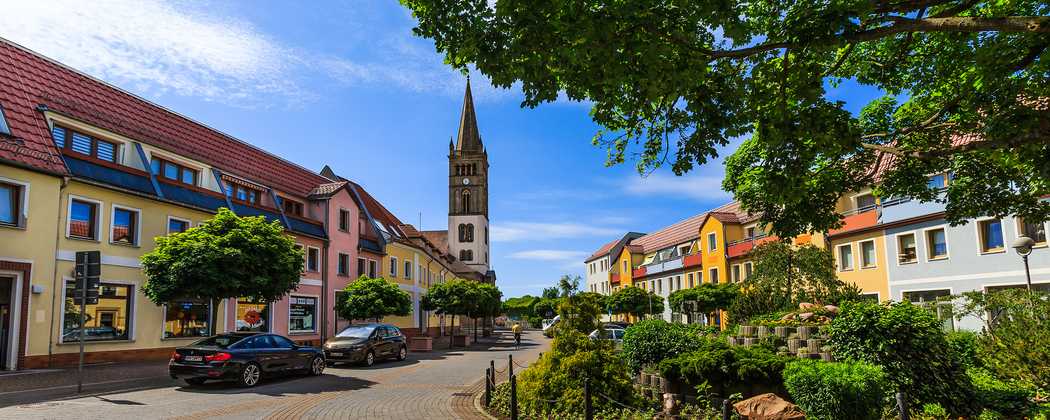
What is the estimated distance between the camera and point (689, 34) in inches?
290

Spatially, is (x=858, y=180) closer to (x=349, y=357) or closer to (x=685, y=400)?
(x=685, y=400)

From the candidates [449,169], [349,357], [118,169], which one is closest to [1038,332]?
[349,357]

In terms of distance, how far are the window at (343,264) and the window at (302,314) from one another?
2.94m

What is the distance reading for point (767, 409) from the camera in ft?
30.5

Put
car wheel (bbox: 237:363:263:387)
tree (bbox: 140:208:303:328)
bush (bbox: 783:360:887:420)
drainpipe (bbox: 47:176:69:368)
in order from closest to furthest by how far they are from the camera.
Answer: bush (bbox: 783:360:887:420)
car wheel (bbox: 237:363:263:387)
tree (bbox: 140:208:303:328)
drainpipe (bbox: 47:176:69:368)

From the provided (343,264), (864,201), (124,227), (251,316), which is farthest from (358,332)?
(864,201)

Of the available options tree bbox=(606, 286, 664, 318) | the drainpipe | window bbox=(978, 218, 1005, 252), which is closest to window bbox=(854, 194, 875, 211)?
window bbox=(978, 218, 1005, 252)

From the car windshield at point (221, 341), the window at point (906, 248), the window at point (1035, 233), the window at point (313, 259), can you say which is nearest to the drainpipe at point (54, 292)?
the car windshield at point (221, 341)

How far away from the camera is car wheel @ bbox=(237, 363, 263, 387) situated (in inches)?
594

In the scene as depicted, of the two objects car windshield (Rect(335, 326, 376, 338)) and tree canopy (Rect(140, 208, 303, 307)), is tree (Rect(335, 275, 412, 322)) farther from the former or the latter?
tree canopy (Rect(140, 208, 303, 307))

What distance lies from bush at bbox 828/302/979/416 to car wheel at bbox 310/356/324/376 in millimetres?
14123

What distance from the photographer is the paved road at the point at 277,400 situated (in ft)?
36.1

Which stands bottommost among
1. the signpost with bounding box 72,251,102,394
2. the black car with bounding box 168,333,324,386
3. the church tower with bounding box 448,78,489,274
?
the black car with bounding box 168,333,324,386

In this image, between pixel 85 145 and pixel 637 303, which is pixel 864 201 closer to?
pixel 637 303
